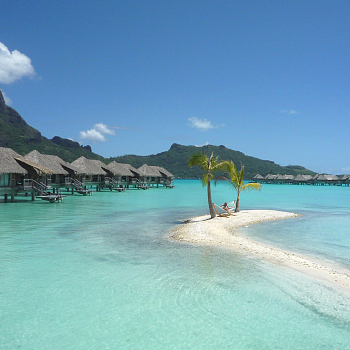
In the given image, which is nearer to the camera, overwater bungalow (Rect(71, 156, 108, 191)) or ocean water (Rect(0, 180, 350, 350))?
ocean water (Rect(0, 180, 350, 350))

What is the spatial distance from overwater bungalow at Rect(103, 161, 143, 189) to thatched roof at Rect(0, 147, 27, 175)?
21.6m

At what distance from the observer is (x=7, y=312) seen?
219 inches

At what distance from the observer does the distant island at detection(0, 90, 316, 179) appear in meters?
80.9

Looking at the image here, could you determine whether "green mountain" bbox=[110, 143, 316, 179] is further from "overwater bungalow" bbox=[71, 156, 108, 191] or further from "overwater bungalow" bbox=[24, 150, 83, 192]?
"overwater bungalow" bbox=[24, 150, 83, 192]

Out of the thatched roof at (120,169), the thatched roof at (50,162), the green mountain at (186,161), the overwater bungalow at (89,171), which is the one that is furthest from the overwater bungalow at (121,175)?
the green mountain at (186,161)

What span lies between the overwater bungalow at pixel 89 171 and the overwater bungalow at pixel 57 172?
140cm

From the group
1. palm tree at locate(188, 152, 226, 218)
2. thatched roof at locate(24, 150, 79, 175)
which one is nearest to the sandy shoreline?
palm tree at locate(188, 152, 226, 218)

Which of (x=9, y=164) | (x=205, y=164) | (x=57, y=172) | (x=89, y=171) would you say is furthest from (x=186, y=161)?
(x=205, y=164)

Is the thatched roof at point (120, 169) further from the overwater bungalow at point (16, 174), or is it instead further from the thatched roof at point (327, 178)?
the thatched roof at point (327, 178)

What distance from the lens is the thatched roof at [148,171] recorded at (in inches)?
2274

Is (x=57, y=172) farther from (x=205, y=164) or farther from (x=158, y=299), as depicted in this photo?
(x=158, y=299)

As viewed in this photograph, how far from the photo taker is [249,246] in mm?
10945

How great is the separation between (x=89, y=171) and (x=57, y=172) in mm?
9080

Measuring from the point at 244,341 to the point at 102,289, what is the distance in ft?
11.0
